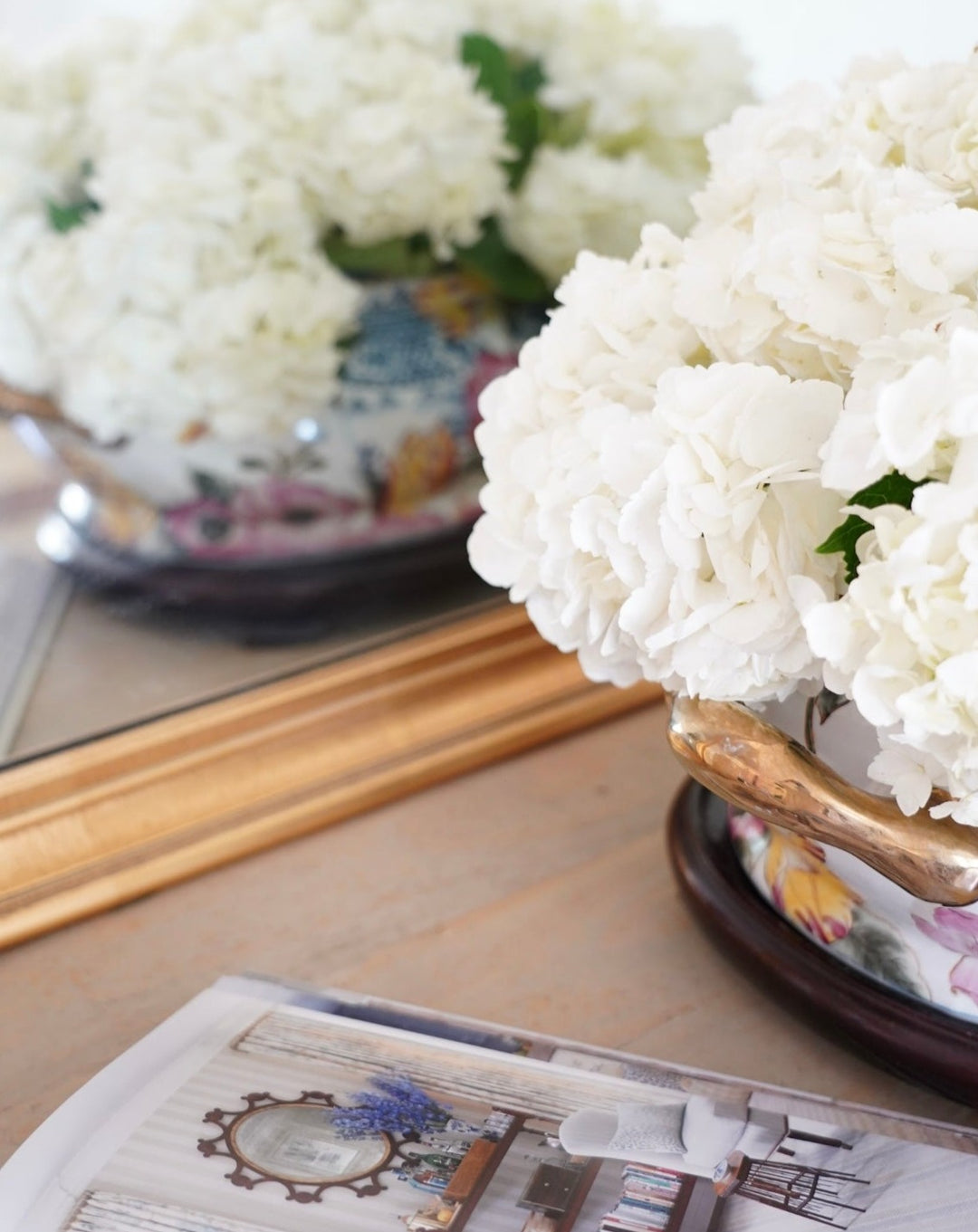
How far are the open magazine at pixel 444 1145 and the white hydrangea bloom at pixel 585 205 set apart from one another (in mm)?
346

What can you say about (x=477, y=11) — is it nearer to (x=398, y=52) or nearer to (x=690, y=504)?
(x=398, y=52)

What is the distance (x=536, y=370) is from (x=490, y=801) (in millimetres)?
224

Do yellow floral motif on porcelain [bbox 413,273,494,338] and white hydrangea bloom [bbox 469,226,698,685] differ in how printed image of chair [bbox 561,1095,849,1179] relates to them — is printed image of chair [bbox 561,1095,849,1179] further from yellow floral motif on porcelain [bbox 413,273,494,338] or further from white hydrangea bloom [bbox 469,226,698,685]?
yellow floral motif on porcelain [bbox 413,273,494,338]

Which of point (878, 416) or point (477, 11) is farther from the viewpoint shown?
point (477, 11)

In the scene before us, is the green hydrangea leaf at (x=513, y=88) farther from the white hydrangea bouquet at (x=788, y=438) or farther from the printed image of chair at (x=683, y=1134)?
the printed image of chair at (x=683, y=1134)

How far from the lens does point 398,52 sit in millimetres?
492

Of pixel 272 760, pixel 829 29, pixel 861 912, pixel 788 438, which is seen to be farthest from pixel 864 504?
pixel 829 29

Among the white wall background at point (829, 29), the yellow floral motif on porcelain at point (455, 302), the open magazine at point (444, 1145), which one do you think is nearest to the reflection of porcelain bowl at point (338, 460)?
the yellow floral motif on porcelain at point (455, 302)

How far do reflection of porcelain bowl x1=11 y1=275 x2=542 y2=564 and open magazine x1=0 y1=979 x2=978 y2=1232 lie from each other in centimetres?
25

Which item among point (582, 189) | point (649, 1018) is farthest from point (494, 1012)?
point (582, 189)

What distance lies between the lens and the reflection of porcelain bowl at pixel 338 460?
1.72 ft

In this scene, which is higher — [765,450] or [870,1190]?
[765,450]

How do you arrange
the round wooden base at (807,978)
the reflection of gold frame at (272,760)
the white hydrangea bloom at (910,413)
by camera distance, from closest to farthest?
the white hydrangea bloom at (910,413) < the round wooden base at (807,978) < the reflection of gold frame at (272,760)

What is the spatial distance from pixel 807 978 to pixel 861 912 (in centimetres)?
3
